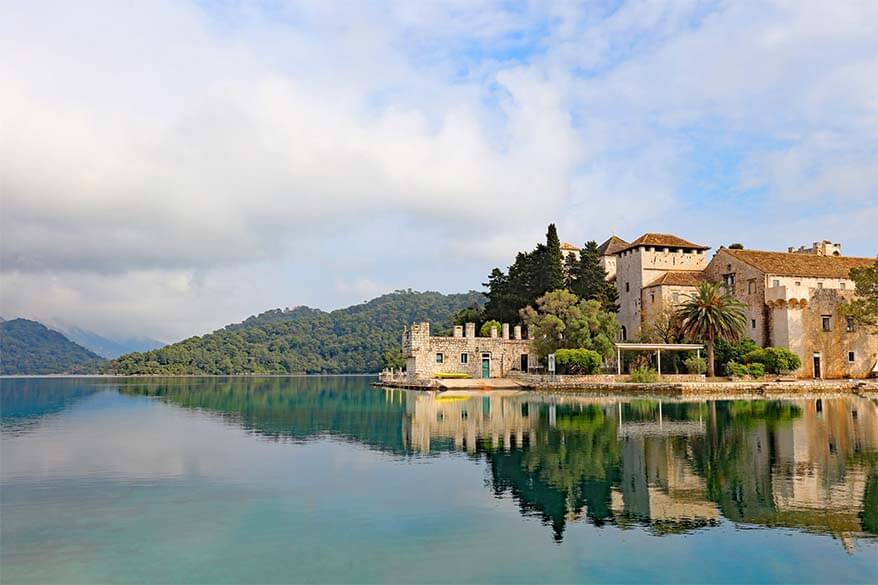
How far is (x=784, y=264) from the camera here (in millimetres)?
41125

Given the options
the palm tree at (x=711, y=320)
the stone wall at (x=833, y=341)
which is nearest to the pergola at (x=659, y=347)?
the palm tree at (x=711, y=320)

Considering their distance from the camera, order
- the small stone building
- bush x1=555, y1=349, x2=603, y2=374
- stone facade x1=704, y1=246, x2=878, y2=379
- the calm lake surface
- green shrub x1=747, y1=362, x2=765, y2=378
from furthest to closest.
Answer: the small stone building, stone facade x1=704, y1=246, x2=878, y2=379, bush x1=555, y1=349, x2=603, y2=374, green shrub x1=747, y1=362, x2=765, y2=378, the calm lake surface

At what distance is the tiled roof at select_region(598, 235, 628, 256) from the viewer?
5110 centimetres

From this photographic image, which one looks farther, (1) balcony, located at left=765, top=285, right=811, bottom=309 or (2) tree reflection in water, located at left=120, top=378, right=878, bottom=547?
(1) balcony, located at left=765, top=285, right=811, bottom=309

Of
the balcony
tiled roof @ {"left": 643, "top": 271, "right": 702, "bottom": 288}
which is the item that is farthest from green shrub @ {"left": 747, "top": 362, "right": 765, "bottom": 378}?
tiled roof @ {"left": 643, "top": 271, "right": 702, "bottom": 288}

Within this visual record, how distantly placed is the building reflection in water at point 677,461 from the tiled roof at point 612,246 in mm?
26309

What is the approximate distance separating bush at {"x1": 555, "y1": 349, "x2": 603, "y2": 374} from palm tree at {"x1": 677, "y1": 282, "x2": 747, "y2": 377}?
16.9ft

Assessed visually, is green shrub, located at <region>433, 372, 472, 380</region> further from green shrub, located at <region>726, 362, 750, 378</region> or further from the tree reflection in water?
green shrub, located at <region>726, 362, 750, 378</region>

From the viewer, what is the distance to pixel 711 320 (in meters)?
35.3

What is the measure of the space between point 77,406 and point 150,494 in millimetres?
24268

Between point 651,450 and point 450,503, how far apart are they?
649cm

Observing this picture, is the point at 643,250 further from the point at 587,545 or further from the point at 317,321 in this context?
the point at 317,321

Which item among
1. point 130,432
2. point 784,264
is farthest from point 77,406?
point 784,264

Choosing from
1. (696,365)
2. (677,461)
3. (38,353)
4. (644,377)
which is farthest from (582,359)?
(38,353)
